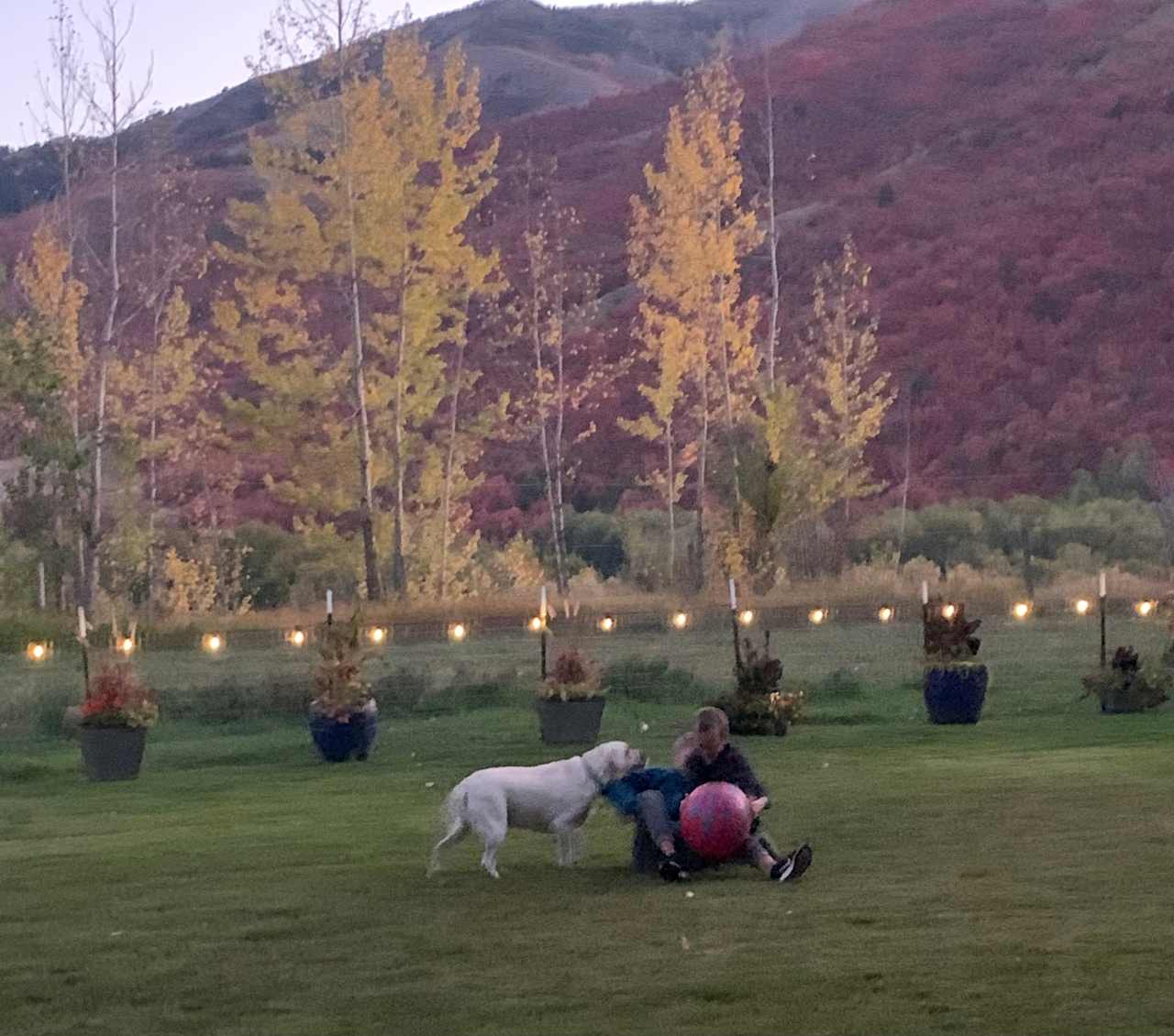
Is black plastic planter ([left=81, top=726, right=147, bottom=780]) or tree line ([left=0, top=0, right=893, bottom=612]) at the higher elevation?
tree line ([left=0, top=0, right=893, bottom=612])

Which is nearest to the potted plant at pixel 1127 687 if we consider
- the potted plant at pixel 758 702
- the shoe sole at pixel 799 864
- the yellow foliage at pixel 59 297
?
the potted plant at pixel 758 702

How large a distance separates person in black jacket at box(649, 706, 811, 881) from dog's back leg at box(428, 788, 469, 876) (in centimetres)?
90

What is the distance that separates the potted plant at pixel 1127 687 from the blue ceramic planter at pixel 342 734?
255 inches

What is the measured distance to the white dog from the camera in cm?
903

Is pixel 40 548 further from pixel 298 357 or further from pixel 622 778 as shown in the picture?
pixel 622 778

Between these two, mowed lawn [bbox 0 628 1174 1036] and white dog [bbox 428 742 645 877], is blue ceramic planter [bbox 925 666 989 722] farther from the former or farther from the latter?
white dog [bbox 428 742 645 877]

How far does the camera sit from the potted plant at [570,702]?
15758 mm

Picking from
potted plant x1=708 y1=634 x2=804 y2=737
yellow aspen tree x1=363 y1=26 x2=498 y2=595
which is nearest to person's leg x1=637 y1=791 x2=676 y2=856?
potted plant x1=708 y1=634 x2=804 y2=737

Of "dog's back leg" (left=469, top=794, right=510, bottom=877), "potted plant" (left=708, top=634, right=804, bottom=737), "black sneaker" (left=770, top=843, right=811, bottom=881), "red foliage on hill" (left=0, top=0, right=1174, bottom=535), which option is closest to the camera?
"black sneaker" (left=770, top=843, right=811, bottom=881)

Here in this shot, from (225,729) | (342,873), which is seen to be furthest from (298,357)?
(342,873)

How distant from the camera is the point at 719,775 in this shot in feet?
30.4

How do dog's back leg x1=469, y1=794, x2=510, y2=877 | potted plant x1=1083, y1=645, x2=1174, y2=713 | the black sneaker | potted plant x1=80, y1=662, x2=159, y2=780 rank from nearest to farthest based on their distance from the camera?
the black sneaker, dog's back leg x1=469, y1=794, x2=510, y2=877, potted plant x1=80, y1=662, x2=159, y2=780, potted plant x1=1083, y1=645, x2=1174, y2=713

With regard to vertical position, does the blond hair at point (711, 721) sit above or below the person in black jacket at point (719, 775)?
above

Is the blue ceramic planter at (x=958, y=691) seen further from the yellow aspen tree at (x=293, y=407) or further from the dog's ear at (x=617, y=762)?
the yellow aspen tree at (x=293, y=407)
